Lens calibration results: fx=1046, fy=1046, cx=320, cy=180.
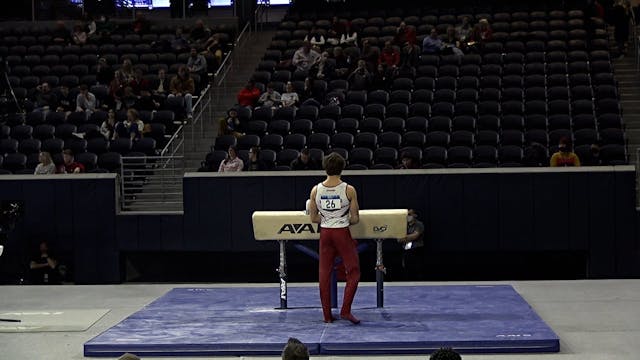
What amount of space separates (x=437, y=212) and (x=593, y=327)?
536 cm

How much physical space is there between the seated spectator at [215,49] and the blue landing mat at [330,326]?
10.0 meters

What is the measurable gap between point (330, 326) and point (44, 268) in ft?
23.9

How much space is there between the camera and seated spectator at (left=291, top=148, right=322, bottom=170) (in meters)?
16.3

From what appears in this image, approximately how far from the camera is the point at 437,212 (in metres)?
15.9

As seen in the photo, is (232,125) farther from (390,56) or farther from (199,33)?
(199,33)

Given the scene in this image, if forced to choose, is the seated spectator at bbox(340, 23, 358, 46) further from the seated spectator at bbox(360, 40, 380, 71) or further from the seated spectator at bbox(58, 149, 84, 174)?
the seated spectator at bbox(58, 149, 84, 174)

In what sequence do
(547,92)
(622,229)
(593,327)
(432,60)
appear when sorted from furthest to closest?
(432,60), (547,92), (622,229), (593,327)

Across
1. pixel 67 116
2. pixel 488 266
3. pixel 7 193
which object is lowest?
pixel 488 266

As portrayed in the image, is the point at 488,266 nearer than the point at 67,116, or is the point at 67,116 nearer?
the point at 488,266

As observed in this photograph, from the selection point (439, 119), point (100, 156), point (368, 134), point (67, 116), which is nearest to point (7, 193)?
point (100, 156)

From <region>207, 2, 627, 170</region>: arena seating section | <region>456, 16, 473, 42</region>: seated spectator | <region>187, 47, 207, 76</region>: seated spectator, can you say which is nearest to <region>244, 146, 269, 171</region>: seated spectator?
<region>207, 2, 627, 170</region>: arena seating section

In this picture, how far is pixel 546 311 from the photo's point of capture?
11.8 meters

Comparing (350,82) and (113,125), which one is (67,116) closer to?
(113,125)

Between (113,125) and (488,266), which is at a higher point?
(113,125)
